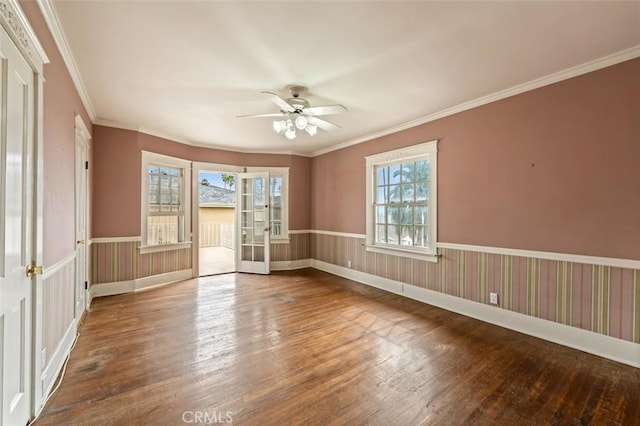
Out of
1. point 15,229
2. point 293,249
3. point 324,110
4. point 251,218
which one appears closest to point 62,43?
point 15,229

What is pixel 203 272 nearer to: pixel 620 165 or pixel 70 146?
pixel 70 146

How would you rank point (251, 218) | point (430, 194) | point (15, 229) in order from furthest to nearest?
point (251, 218)
point (430, 194)
point (15, 229)

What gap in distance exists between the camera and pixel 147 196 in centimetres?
468

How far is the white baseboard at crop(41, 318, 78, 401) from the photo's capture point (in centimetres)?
199

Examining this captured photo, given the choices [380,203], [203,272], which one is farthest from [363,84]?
[203,272]

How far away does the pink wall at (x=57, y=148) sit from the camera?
6.62 ft

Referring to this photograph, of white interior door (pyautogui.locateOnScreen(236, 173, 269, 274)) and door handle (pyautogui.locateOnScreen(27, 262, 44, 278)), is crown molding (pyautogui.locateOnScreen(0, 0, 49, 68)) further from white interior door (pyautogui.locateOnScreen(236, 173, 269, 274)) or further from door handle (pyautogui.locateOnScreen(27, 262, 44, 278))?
white interior door (pyautogui.locateOnScreen(236, 173, 269, 274))

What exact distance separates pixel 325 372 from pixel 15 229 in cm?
221

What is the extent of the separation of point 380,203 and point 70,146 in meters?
4.04

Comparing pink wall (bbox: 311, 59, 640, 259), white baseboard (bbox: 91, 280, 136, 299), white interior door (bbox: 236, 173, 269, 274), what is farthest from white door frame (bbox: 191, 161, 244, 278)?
pink wall (bbox: 311, 59, 640, 259)

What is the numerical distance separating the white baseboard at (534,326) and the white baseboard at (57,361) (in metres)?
3.95

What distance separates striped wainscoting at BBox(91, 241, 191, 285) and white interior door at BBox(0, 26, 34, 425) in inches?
113

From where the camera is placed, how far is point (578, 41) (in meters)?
2.27

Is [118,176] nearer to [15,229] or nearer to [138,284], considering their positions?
[138,284]
